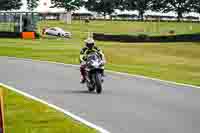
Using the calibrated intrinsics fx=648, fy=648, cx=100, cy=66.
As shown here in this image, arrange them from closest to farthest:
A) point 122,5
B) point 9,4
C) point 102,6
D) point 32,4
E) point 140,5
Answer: point 140,5, point 122,5, point 102,6, point 9,4, point 32,4

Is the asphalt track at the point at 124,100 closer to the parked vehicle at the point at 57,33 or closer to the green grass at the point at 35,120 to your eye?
the green grass at the point at 35,120

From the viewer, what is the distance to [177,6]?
123562mm

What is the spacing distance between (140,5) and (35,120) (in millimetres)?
113347

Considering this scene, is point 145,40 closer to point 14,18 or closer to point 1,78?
point 14,18

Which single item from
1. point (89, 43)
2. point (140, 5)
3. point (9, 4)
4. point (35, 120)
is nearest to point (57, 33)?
point (140, 5)

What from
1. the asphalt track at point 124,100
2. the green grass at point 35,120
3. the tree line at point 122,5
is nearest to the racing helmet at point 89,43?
the asphalt track at point 124,100

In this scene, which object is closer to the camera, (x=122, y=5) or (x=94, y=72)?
(x=94, y=72)

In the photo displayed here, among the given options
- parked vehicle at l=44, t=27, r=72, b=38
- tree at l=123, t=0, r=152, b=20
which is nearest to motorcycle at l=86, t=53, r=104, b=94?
parked vehicle at l=44, t=27, r=72, b=38

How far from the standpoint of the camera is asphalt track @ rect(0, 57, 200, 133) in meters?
11.4

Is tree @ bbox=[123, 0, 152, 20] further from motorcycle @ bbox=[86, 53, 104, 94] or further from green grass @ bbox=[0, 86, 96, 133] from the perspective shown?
green grass @ bbox=[0, 86, 96, 133]

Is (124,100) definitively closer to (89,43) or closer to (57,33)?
(89,43)

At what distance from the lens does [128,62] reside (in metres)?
35.4

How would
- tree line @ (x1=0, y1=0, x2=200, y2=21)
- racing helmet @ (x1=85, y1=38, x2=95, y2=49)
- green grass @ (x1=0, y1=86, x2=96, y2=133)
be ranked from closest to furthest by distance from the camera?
green grass @ (x1=0, y1=86, x2=96, y2=133), racing helmet @ (x1=85, y1=38, x2=95, y2=49), tree line @ (x1=0, y1=0, x2=200, y2=21)

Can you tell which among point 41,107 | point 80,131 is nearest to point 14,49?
point 41,107
